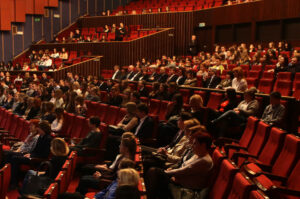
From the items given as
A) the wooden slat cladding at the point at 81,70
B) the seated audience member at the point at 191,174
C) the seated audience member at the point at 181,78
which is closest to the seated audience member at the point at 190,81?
the seated audience member at the point at 181,78

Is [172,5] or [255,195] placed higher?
[172,5]

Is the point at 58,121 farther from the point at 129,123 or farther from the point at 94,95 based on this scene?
the point at 94,95

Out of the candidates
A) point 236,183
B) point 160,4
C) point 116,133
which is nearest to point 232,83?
point 116,133

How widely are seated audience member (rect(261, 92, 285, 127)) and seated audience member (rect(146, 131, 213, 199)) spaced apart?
1.10 metres

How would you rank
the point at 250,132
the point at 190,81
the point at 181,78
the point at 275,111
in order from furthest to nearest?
the point at 181,78
the point at 190,81
the point at 275,111
the point at 250,132

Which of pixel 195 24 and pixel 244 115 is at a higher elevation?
pixel 195 24

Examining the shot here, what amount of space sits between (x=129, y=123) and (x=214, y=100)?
1138mm

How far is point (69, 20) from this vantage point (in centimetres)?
1169

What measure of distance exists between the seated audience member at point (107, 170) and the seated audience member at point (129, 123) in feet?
2.31

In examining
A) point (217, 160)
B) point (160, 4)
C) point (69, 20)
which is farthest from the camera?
point (69, 20)

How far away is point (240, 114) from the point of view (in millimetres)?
3324

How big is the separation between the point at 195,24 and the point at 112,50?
216cm

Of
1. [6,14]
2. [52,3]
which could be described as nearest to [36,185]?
[6,14]

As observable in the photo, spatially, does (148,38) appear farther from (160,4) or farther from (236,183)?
(236,183)
